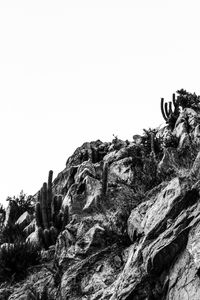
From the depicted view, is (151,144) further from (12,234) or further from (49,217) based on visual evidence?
(12,234)

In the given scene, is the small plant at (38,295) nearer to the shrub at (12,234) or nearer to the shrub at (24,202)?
the shrub at (12,234)

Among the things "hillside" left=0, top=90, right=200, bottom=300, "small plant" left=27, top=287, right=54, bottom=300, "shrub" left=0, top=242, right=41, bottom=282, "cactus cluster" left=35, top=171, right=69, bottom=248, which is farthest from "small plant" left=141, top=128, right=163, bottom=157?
"small plant" left=27, top=287, right=54, bottom=300

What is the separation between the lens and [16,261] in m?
13.7

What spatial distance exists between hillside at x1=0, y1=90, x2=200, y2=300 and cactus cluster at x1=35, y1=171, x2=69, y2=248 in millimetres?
35

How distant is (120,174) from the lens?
19.2 meters

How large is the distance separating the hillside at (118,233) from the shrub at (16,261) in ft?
0.10

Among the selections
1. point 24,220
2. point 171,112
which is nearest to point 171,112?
point 171,112

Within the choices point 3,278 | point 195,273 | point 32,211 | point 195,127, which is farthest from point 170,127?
point 195,273

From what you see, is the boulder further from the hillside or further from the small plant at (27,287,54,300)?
the small plant at (27,287,54,300)

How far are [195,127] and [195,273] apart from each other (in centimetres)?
1197

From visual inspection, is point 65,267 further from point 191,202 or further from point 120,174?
point 120,174

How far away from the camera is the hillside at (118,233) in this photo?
8469 mm

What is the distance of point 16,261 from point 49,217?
8.48 ft

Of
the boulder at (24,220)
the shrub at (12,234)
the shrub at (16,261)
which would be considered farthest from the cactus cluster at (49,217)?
the boulder at (24,220)
